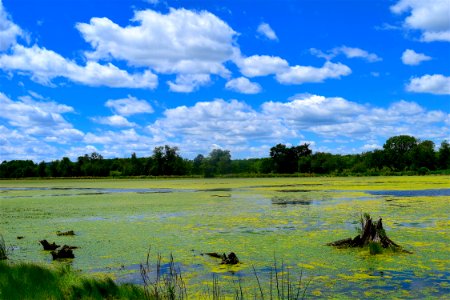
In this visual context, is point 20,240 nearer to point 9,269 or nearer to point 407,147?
point 9,269

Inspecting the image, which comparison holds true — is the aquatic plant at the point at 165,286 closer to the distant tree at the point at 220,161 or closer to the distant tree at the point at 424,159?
the distant tree at the point at 424,159

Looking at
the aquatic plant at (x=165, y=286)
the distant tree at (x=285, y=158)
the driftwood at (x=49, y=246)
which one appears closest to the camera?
the aquatic plant at (x=165, y=286)

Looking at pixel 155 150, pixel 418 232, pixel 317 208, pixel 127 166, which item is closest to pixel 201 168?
pixel 155 150

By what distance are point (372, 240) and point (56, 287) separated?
7353 mm

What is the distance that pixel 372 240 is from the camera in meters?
11.2

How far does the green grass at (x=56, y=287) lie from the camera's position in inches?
274

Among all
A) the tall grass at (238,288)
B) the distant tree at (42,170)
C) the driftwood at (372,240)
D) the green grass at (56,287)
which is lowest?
the tall grass at (238,288)

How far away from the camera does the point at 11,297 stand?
22.2 feet

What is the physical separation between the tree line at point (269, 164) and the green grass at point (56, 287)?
90165 millimetres

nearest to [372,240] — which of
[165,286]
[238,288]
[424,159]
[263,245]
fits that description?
[263,245]

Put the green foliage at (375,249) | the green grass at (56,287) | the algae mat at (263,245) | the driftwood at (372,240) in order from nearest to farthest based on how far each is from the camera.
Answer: the green grass at (56,287)
the algae mat at (263,245)
the green foliage at (375,249)
the driftwood at (372,240)

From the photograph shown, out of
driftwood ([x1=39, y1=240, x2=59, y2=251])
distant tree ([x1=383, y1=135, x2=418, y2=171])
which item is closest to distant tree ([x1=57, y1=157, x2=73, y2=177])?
distant tree ([x1=383, y1=135, x2=418, y2=171])

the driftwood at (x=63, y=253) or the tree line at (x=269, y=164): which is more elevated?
the tree line at (x=269, y=164)

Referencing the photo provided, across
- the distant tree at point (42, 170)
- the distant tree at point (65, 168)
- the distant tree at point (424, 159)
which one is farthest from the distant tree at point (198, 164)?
the distant tree at point (424, 159)
